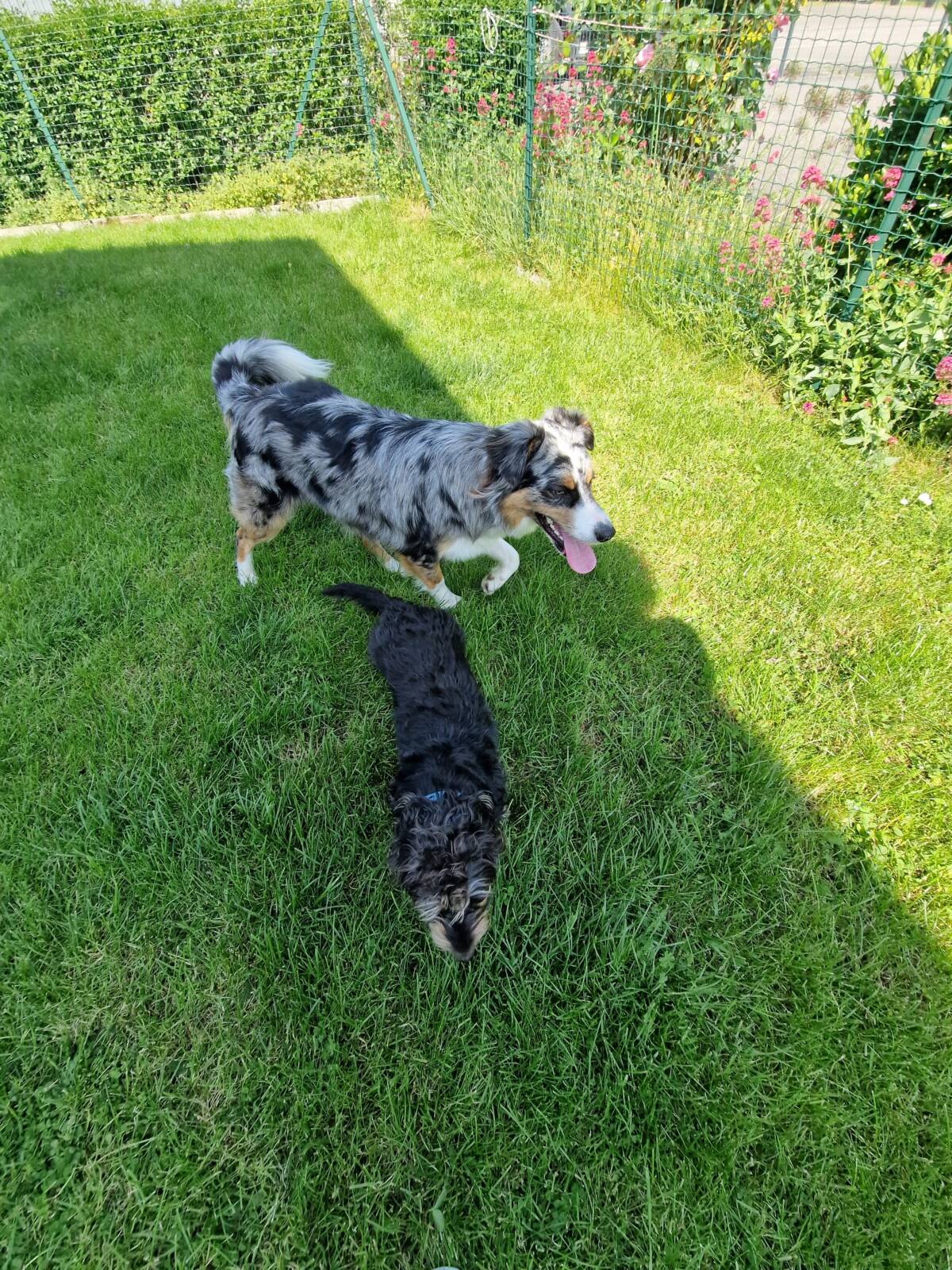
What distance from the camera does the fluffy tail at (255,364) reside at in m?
3.21

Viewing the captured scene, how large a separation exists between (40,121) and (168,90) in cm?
184

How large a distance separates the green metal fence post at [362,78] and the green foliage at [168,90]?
0.81 ft

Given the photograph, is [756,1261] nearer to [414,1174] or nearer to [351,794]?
[414,1174]

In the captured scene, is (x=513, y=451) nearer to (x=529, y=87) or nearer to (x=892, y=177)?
(x=892, y=177)

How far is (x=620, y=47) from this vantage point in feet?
17.2

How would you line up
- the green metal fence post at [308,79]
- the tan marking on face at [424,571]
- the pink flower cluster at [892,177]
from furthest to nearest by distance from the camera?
the green metal fence post at [308,79] → the pink flower cluster at [892,177] → the tan marking on face at [424,571]

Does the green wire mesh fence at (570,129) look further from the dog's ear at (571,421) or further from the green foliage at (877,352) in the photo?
the dog's ear at (571,421)

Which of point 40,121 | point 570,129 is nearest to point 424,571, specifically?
point 570,129

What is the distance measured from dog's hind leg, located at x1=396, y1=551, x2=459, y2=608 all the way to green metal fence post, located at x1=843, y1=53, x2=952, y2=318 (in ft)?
10.6

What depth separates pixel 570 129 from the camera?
17.2 feet

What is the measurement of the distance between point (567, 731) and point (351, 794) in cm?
93


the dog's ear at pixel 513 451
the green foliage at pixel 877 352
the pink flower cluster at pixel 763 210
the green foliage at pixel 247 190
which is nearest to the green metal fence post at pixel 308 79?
the green foliage at pixel 247 190

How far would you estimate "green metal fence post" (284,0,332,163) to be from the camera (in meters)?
7.16

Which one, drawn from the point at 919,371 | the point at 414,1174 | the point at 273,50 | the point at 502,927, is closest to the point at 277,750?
the point at 502,927
